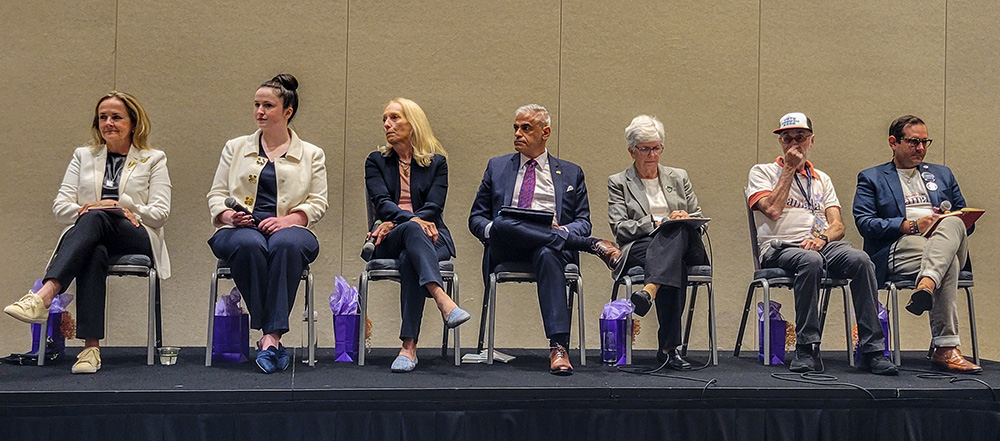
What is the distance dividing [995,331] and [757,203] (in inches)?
100

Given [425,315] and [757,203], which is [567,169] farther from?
[425,315]

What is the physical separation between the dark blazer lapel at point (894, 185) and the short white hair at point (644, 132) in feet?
3.91

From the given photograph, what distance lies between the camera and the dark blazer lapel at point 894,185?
4.02 m

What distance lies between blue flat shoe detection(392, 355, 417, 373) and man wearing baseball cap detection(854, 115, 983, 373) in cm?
219

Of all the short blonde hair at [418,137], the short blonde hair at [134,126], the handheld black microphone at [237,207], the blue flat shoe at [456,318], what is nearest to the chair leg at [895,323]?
the blue flat shoe at [456,318]

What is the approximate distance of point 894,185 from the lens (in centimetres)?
405

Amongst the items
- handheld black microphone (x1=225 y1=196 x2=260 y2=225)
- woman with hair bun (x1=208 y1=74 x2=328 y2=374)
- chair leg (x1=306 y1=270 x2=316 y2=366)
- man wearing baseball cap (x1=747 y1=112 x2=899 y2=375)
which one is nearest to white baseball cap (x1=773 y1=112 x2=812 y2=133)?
man wearing baseball cap (x1=747 y1=112 x2=899 y2=375)

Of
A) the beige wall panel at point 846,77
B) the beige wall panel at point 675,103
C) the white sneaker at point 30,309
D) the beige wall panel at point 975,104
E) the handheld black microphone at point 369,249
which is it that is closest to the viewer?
the white sneaker at point 30,309

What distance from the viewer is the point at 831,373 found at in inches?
136

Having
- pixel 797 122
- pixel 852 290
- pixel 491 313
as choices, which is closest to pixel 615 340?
pixel 491 313

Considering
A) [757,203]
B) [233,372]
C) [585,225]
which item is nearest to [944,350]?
[757,203]

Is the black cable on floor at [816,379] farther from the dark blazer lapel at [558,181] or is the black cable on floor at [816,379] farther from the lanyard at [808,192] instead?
the dark blazer lapel at [558,181]

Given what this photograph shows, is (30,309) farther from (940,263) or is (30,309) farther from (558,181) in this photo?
(940,263)

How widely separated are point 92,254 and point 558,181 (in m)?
2.01
